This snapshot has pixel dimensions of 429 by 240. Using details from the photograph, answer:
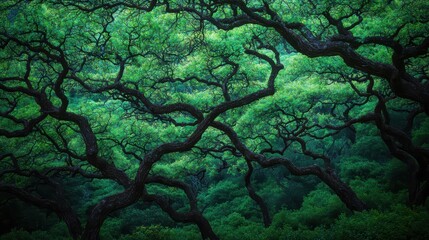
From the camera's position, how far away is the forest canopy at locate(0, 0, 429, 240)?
941 cm

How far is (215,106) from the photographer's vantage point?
12.9 m

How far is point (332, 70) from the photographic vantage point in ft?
50.2

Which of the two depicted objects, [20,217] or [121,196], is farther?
[20,217]

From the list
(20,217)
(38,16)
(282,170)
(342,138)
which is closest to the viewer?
(38,16)

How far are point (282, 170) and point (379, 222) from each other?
580 inches

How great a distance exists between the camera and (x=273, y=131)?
20.5 m

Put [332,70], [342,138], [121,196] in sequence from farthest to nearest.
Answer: [342,138]
[332,70]
[121,196]

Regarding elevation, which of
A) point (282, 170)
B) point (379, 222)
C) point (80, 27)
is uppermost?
point (80, 27)

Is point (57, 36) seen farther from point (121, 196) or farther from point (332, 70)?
point (332, 70)

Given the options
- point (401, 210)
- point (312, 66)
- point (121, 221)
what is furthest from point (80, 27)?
point (121, 221)

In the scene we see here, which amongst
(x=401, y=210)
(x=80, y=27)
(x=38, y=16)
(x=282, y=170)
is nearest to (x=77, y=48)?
(x=80, y=27)

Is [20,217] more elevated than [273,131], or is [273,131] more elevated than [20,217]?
[273,131]

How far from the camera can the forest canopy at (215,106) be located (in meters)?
9.41

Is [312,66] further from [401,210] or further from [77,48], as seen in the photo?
[77,48]
